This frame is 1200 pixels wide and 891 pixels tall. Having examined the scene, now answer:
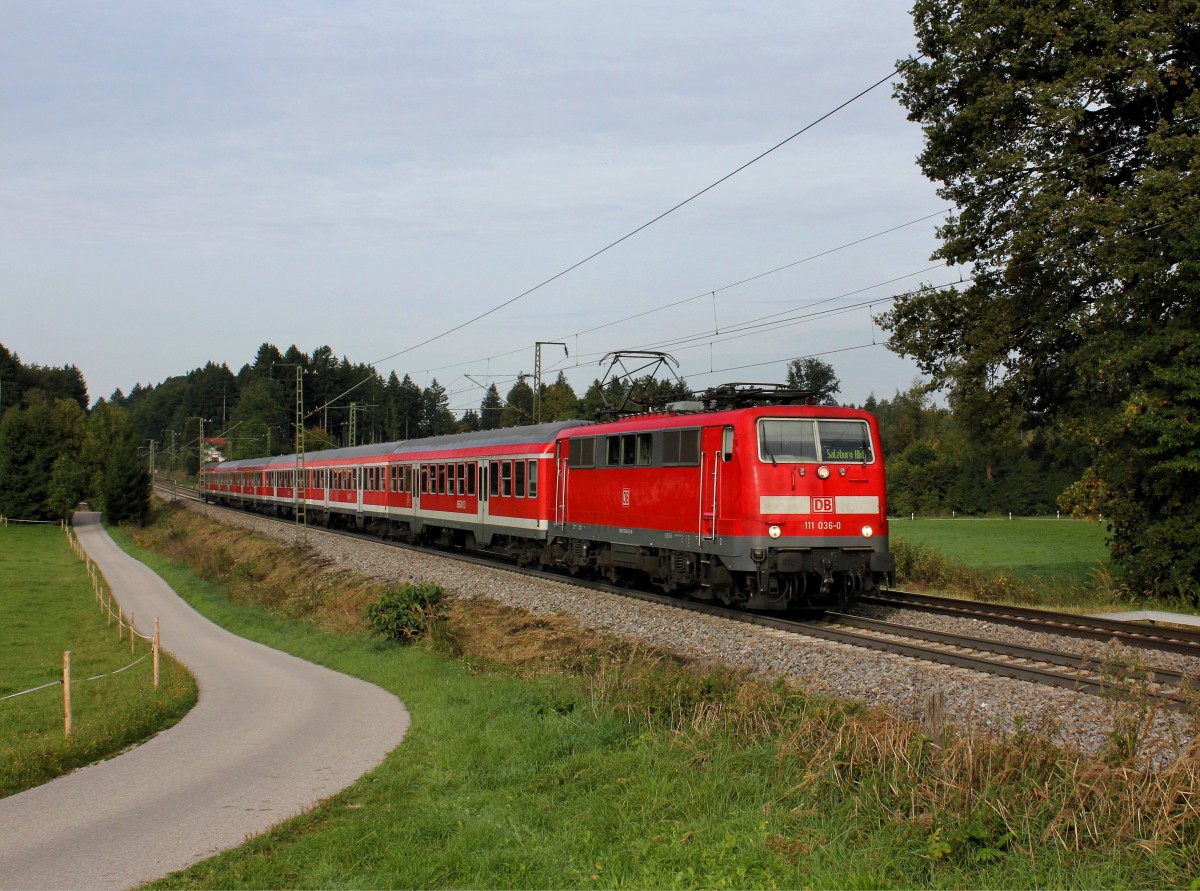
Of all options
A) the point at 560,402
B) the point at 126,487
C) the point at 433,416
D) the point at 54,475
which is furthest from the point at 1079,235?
the point at 433,416

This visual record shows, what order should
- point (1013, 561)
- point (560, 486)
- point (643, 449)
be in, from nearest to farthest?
point (643, 449)
point (560, 486)
point (1013, 561)

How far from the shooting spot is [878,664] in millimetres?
12562

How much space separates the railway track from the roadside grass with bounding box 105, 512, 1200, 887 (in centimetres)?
164

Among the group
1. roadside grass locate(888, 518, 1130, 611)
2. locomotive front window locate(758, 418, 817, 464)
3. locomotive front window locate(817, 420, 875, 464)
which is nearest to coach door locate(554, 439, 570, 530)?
roadside grass locate(888, 518, 1130, 611)

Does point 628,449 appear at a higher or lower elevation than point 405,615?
higher

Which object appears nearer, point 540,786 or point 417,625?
point 540,786

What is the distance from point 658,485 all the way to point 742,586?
2631 mm

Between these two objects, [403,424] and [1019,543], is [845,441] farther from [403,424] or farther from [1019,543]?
[403,424]

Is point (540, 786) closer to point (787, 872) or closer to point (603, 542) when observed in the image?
point (787, 872)

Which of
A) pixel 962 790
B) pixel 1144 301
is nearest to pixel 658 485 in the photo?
pixel 1144 301

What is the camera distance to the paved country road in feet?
21.4

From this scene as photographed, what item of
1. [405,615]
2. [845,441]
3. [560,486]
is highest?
[845,441]

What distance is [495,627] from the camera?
16.1 metres

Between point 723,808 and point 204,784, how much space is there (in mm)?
4365
